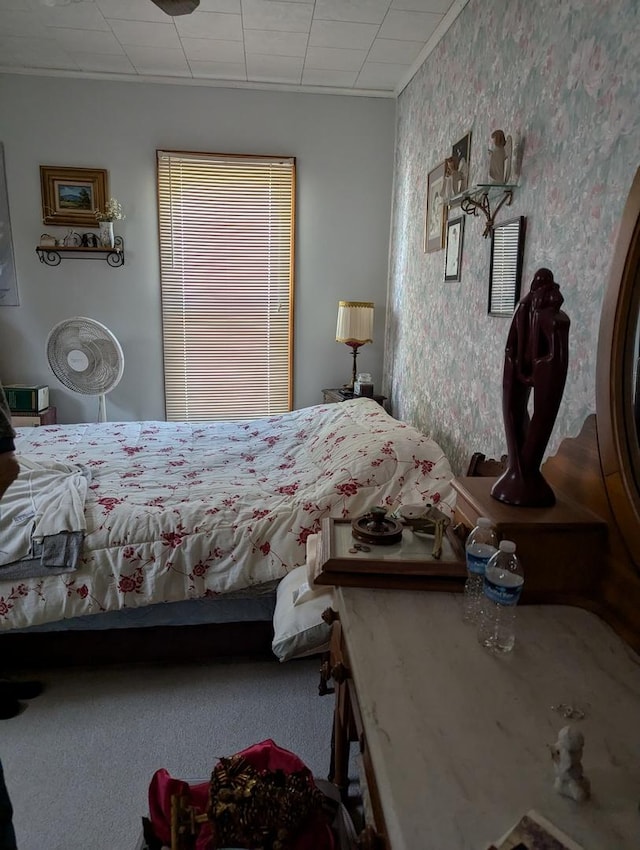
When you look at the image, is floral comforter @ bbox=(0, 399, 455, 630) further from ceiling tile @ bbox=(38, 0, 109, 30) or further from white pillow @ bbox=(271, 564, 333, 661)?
ceiling tile @ bbox=(38, 0, 109, 30)

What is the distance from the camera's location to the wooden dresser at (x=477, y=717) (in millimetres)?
639

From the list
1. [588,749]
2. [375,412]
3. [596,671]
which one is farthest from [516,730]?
[375,412]

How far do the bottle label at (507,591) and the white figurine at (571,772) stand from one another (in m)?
0.29

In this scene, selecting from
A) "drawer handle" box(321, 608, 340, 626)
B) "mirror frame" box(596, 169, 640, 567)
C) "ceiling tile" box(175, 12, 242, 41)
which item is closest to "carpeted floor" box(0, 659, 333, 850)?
"drawer handle" box(321, 608, 340, 626)

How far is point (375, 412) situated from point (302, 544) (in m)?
0.99

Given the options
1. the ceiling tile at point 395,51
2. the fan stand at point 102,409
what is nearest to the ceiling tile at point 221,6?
the ceiling tile at point 395,51

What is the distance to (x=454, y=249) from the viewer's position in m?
2.44

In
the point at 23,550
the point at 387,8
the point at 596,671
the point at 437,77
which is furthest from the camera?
the point at 437,77

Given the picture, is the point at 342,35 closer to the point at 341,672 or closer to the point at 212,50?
the point at 212,50

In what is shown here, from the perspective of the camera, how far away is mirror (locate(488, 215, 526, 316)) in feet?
5.88

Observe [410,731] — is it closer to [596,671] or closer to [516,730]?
[516,730]

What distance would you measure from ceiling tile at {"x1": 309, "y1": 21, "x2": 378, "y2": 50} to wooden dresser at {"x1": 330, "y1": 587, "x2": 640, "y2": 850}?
2864 millimetres

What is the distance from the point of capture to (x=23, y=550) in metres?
1.78

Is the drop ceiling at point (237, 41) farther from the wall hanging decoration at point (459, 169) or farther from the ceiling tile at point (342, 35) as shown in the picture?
the wall hanging decoration at point (459, 169)
